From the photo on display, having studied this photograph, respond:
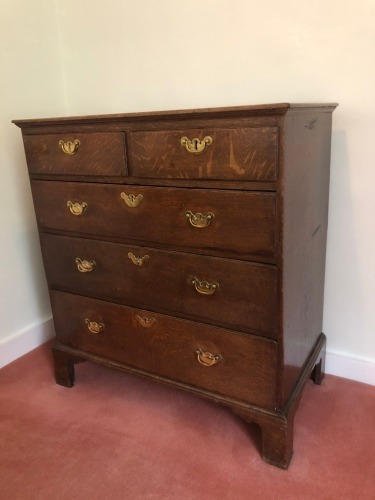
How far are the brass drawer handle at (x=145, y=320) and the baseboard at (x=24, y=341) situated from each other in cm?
78

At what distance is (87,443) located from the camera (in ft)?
4.70

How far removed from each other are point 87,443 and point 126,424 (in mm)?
145

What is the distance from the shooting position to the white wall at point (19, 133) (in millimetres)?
1771

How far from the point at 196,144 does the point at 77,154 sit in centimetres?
44

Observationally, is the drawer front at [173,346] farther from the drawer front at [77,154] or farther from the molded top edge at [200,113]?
the molded top edge at [200,113]

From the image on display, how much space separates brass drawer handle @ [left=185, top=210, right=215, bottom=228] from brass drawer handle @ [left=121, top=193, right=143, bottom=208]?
0.54 ft

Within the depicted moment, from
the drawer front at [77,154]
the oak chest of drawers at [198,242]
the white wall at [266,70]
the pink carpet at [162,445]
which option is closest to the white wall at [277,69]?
the white wall at [266,70]

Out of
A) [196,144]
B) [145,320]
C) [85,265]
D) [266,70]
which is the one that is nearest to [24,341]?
[85,265]

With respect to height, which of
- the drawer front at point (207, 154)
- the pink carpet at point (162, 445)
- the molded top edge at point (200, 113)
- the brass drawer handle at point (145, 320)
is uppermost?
the molded top edge at point (200, 113)

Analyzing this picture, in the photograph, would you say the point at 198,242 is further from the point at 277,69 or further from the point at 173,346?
the point at 277,69

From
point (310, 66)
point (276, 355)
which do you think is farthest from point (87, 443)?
point (310, 66)

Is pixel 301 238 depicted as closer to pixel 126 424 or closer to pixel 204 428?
pixel 204 428

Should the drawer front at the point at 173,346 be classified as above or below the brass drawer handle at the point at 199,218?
below

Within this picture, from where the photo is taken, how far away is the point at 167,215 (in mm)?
1259
